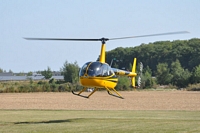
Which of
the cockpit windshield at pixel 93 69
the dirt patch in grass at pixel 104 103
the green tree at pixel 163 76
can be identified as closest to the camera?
the cockpit windshield at pixel 93 69

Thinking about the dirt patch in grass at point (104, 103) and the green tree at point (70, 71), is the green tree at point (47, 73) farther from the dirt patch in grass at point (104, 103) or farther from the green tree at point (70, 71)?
the dirt patch in grass at point (104, 103)

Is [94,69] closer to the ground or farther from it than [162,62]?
closer to the ground

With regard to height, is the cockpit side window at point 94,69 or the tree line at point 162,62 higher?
the tree line at point 162,62

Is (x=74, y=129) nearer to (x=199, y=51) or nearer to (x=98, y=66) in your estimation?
(x=98, y=66)

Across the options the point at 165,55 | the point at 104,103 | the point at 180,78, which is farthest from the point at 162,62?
the point at 104,103

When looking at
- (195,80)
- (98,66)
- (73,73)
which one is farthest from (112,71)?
(73,73)

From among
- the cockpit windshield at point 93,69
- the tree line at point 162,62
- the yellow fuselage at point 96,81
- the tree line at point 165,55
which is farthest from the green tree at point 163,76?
the cockpit windshield at point 93,69

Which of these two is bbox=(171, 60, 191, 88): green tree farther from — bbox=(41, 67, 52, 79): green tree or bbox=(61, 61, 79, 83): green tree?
bbox=(41, 67, 52, 79): green tree

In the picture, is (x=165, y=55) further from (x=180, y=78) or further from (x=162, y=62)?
(x=180, y=78)

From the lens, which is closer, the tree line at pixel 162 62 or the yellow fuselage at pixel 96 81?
the yellow fuselage at pixel 96 81

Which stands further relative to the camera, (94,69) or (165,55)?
(165,55)

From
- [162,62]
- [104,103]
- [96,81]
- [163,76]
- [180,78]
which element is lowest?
[104,103]

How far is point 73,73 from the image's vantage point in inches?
4884

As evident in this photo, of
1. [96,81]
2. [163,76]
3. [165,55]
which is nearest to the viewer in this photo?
[96,81]
